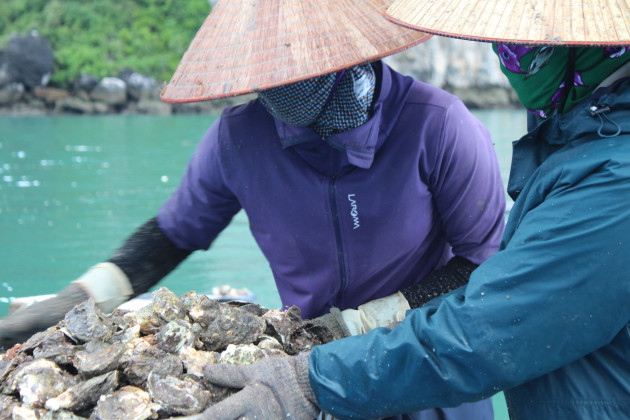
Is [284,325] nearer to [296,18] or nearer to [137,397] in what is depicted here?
[137,397]

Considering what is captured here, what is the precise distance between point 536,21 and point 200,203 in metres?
1.10

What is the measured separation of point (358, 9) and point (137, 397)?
0.99 m

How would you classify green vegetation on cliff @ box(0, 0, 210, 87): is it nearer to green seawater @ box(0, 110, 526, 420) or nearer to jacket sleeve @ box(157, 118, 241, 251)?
green seawater @ box(0, 110, 526, 420)

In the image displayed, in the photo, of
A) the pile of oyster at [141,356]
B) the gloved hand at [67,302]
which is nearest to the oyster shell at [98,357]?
the pile of oyster at [141,356]

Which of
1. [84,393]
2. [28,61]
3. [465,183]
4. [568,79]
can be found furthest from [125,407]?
[28,61]

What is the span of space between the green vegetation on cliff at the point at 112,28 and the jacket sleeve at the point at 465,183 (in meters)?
20.4

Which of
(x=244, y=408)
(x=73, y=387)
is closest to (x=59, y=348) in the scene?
(x=73, y=387)

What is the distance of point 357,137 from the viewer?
1.58 m

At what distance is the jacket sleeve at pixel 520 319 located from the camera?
1.00 m

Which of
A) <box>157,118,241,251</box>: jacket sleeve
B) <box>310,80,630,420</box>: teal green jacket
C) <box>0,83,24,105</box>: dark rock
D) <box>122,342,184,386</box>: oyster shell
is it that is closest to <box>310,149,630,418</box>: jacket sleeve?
<box>310,80,630,420</box>: teal green jacket

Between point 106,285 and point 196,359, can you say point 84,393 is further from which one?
point 106,285

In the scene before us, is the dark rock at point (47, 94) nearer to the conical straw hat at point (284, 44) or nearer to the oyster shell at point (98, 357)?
the conical straw hat at point (284, 44)

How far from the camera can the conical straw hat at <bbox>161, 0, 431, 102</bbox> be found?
4.58ft

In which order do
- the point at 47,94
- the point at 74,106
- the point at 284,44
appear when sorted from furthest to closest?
the point at 47,94 → the point at 74,106 → the point at 284,44
